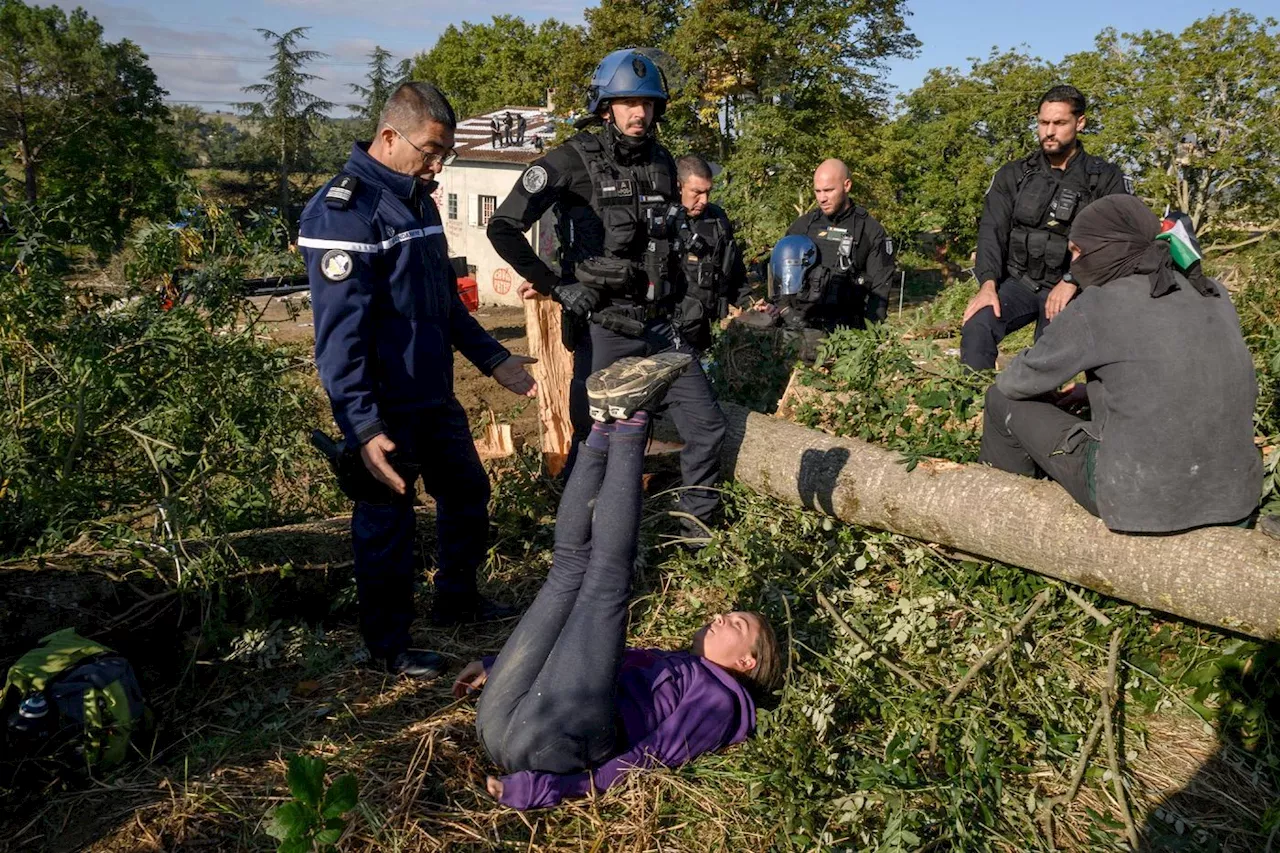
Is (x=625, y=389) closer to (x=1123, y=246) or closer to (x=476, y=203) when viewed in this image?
(x=1123, y=246)

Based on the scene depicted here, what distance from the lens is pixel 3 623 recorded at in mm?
3115

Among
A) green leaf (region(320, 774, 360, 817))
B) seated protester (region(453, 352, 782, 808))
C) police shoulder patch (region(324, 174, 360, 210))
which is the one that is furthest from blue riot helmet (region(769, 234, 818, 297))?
green leaf (region(320, 774, 360, 817))

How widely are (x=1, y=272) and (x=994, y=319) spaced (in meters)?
4.81

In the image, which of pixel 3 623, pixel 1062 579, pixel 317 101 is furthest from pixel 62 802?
pixel 317 101

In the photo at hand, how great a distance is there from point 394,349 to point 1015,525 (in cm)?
247

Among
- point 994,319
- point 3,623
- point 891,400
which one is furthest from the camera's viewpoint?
point 994,319

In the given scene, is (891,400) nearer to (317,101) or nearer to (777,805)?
(777,805)

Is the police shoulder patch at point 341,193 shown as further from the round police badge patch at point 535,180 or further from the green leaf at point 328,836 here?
the green leaf at point 328,836

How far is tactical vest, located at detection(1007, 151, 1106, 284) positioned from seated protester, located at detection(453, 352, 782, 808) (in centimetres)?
310

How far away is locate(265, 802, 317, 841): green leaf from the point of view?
2.08 m

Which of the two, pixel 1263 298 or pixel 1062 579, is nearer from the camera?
pixel 1062 579

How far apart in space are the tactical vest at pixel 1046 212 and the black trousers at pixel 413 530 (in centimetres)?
341

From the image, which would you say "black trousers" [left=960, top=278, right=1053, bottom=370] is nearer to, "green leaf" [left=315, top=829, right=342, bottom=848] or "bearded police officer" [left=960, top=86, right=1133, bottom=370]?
"bearded police officer" [left=960, top=86, right=1133, bottom=370]

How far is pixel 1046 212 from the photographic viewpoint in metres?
5.09
